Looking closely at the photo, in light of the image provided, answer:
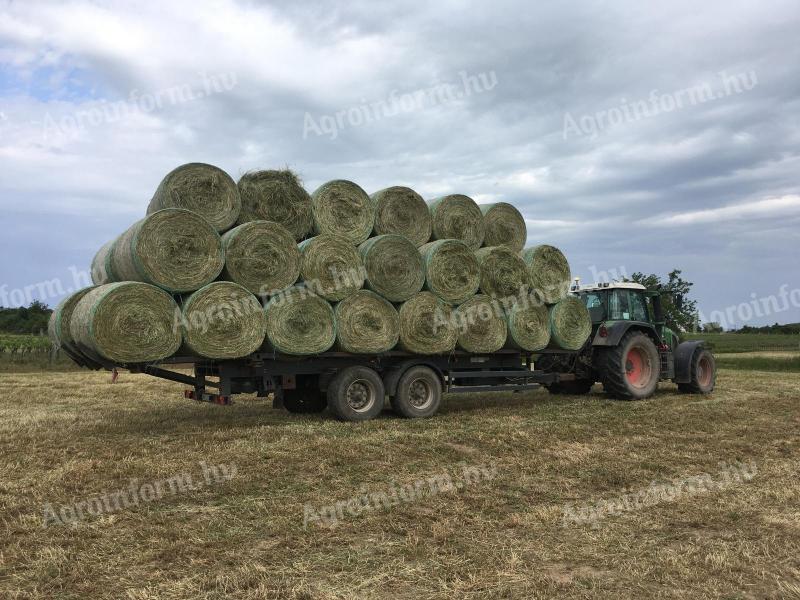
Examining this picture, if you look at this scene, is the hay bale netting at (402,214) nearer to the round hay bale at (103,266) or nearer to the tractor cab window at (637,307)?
the round hay bale at (103,266)

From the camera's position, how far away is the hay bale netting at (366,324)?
8.96m

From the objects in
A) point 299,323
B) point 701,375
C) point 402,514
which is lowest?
point 402,514

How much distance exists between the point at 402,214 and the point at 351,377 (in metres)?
2.63

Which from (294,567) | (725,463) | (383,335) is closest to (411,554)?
(294,567)

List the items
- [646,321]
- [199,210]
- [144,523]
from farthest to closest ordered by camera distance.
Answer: [646,321], [199,210], [144,523]

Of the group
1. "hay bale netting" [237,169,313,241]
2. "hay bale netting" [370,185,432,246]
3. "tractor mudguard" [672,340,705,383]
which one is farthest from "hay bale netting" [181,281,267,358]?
"tractor mudguard" [672,340,705,383]

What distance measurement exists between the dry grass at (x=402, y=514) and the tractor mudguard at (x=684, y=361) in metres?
3.48

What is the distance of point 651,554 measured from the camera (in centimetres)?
416

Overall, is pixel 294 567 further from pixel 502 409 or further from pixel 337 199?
pixel 502 409

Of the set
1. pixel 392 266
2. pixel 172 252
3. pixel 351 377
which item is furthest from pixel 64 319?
pixel 392 266

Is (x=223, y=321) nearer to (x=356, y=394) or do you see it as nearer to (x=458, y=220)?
(x=356, y=394)

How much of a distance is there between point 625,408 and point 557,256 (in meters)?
2.84

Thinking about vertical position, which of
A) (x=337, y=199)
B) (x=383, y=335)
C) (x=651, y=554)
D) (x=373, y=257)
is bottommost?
(x=651, y=554)

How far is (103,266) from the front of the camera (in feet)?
28.2
